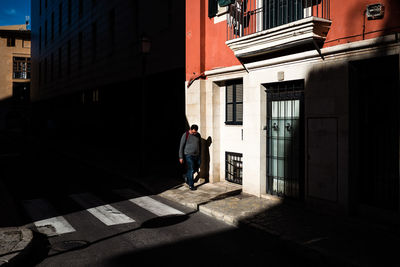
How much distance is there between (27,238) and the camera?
5613 millimetres

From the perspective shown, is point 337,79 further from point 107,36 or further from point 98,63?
point 98,63

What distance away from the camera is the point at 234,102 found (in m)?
10.2

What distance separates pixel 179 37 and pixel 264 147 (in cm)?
657

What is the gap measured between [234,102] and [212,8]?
284 centimetres

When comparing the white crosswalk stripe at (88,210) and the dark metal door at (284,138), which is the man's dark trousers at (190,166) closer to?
the white crosswalk stripe at (88,210)

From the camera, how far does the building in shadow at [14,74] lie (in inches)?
1825

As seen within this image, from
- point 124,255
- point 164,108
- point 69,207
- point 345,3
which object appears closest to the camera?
point 124,255

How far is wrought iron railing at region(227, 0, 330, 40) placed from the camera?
7.79m

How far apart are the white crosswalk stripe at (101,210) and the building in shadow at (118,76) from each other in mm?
3104

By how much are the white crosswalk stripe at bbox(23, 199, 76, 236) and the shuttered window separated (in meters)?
5.34

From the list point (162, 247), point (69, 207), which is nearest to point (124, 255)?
point (162, 247)

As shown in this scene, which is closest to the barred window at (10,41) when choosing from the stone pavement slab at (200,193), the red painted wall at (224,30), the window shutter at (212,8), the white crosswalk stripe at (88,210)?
the red painted wall at (224,30)

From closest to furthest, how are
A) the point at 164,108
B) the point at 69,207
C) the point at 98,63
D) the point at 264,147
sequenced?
1. the point at 69,207
2. the point at 264,147
3. the point at 164,108
4. the point at 98,63

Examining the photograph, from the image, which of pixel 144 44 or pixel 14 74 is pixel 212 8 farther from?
pixel 14 74
